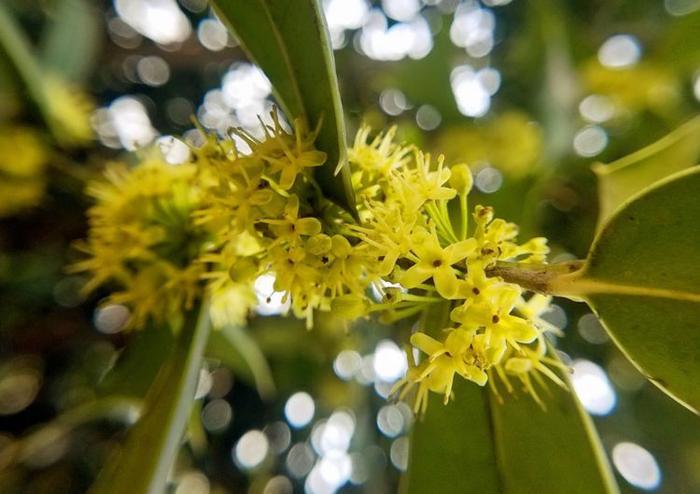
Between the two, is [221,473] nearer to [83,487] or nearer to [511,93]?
[83,487]

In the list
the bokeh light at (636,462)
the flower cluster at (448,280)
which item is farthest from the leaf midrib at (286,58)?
the bokeh light at (636,462)

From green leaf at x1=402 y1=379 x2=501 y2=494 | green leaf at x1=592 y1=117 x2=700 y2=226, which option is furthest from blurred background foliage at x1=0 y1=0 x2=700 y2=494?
green leaf at x1=402 y1=379 x2=501 y2=494

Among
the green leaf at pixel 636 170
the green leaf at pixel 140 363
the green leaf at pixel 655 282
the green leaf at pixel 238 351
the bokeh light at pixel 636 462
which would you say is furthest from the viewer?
the bokeh light at pixel 636 462

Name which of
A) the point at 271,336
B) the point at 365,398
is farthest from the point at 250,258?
the point at 365,398

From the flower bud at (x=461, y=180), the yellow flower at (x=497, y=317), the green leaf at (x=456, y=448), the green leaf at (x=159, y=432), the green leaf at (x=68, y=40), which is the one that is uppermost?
the green leaf at (x=68, y=40)

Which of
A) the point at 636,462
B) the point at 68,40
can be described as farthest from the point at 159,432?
the point at 636,462

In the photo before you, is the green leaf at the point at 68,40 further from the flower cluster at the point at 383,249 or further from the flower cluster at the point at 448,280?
the flower cluster at the point at 448,280

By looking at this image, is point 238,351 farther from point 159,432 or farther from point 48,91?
point 48,91
